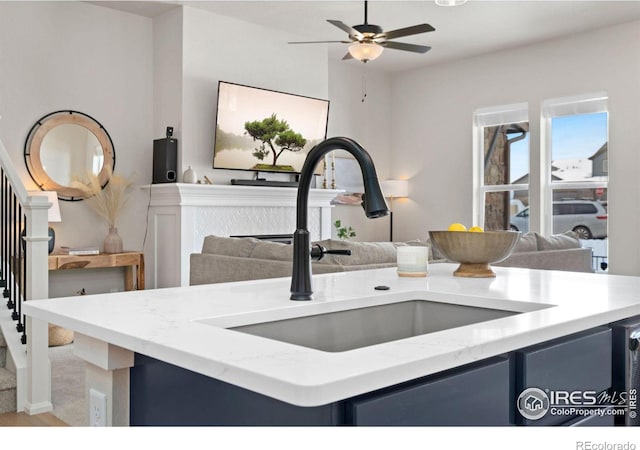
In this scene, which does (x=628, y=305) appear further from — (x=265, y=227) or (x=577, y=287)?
(x=265, y=227)

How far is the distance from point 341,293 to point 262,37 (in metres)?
5.27

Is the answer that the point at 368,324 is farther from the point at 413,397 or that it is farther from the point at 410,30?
the point at 410,30

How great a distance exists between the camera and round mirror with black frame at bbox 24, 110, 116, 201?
5.30m

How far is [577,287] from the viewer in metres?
1.68

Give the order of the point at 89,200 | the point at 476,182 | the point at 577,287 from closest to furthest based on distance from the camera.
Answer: the point at 577,287 < the point at 89,200 < the point at 476,182

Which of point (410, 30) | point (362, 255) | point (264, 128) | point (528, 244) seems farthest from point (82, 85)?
point (528, 244)

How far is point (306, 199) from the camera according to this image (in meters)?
1.36

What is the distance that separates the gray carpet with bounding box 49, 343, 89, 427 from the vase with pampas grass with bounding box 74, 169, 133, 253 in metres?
1.09

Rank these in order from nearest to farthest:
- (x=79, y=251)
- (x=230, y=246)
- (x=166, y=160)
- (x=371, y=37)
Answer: (x=230, y=246)
(x=371, y=37)
(x=79, y=251)
(x=166, y=160)

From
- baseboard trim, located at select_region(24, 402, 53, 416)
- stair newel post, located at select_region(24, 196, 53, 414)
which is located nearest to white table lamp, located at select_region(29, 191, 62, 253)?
stair newel post, located at select_region(24, 196, 53, 414)

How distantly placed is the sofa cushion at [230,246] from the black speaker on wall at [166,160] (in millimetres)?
1621

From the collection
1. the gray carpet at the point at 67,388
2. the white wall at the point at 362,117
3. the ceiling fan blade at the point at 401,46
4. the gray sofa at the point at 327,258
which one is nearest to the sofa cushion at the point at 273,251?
the gray sofa at the point at 327,258

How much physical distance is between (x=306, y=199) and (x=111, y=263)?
14.3 ft
